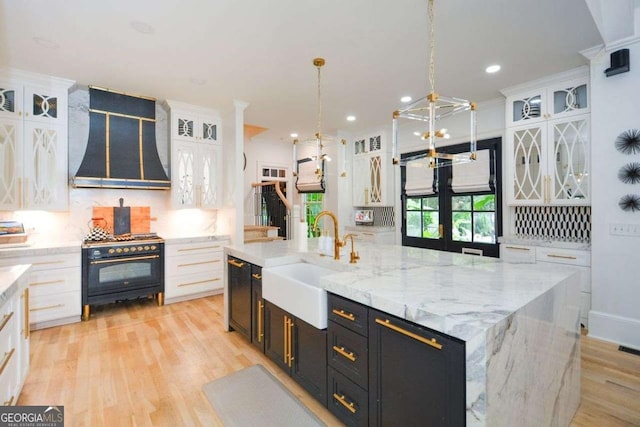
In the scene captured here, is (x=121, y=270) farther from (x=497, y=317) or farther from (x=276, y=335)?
(x=497, y=317)

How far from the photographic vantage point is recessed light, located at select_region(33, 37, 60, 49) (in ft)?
9.01

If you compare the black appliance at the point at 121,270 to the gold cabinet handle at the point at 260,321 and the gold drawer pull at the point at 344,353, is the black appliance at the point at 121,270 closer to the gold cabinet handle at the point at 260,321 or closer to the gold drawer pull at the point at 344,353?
the gold cabinet handle at the point at 260,321

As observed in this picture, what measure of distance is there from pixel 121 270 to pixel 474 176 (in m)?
5.05

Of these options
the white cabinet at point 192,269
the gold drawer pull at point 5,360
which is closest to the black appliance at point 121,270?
the white cabinet at point 192,269

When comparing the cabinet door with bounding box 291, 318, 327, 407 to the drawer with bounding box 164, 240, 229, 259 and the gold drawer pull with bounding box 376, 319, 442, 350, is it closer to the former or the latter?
the gold drawer pull with bounding box 376, 319, 442, 350

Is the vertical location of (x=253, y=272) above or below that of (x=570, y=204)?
below

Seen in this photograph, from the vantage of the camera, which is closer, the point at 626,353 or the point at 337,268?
the point at 337,268

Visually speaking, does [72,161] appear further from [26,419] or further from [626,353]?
[626,353]

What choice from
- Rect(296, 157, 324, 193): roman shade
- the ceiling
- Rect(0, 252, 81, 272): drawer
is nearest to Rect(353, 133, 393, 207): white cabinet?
Rect(296, 157, 324, 193): roman shade

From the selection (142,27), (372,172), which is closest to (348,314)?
(142,27)

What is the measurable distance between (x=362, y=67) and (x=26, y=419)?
12.7 feet

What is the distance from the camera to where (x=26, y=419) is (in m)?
1.76

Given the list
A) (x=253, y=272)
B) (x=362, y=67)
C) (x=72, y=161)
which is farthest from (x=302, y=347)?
(x=72, y=161)

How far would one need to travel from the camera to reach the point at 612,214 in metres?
3.04
